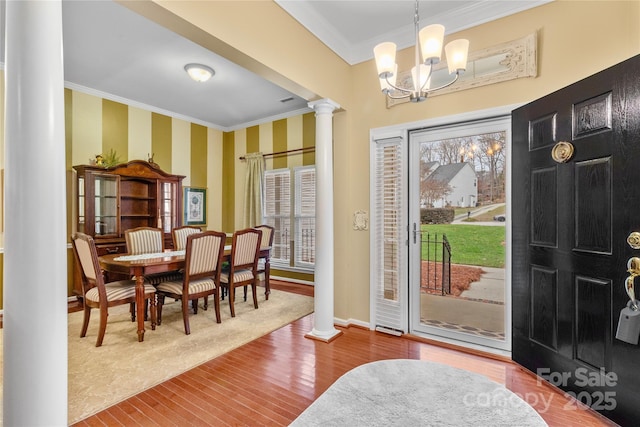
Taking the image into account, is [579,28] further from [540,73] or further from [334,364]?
[334,364]

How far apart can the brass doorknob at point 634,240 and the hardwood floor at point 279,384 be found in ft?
3.59

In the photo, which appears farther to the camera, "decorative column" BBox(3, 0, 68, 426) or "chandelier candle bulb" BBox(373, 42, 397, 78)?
"chandelier candle bulb" BBox(373, 42, 397, 78)

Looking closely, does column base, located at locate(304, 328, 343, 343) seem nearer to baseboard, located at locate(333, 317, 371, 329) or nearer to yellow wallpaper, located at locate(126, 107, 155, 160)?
baseboard, located at locate(333, 317, 371, 329)

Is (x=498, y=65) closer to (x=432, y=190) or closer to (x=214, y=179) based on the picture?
(x=432, y=190)

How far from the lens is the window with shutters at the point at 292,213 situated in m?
5.31

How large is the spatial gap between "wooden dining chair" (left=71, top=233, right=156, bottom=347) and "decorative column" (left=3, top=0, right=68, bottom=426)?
1.53m

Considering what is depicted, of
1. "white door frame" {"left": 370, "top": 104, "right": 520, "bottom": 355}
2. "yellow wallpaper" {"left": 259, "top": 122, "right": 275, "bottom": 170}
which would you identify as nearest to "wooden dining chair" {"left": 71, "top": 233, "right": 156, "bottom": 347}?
"white door frame" {"left": 370, "top": 104, "right": 520, "bottom": 355}

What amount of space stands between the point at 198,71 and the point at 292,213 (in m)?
2.71

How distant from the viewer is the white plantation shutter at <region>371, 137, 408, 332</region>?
10.2 feet

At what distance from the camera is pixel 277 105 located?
506cm

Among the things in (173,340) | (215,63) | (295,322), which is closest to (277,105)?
(215,63)

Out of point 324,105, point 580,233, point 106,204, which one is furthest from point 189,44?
point 580,233

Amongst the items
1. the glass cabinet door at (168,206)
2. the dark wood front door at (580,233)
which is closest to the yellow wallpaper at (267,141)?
the glass cabinet door at (168,206)

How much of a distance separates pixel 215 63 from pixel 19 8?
2473 millimetres
